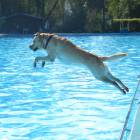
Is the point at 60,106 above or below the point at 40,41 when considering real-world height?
below

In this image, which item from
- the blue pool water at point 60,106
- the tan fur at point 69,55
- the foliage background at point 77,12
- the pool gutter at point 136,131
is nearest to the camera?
the pool gutter at point 136,131

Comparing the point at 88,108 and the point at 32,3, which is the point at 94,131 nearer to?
the point at 88,108

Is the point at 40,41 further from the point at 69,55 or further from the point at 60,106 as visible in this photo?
the point at 60,106

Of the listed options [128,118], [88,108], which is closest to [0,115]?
[88,108]

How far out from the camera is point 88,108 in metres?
10.5

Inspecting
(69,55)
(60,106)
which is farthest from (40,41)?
(60,106)

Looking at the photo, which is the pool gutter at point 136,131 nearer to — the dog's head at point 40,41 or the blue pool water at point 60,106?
the blue pool water at point 60,106

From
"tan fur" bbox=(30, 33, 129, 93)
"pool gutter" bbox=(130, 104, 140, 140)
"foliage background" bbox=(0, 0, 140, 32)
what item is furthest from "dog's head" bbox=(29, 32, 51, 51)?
"foliage background" bbox=(0, 0, 140, 32)

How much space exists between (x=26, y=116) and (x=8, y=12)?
47.8 meters

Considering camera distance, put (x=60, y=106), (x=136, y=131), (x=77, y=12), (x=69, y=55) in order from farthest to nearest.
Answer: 1. (x=77, y=12)
2. (x=60, y=106)
3. (x=69, y=55)
4. (x=136, y=131)

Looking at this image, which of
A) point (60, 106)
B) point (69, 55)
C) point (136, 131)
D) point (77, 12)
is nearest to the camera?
point (136, 131)

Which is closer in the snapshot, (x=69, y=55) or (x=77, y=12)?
(x=69, y=55)

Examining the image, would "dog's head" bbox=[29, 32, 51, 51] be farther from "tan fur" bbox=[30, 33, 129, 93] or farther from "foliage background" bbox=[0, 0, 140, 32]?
"foliage background" bbox=[0, 0, 140, 32]

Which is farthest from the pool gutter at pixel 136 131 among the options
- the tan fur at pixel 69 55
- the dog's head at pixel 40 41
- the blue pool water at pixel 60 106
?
the dog's head at pixel 40 41
